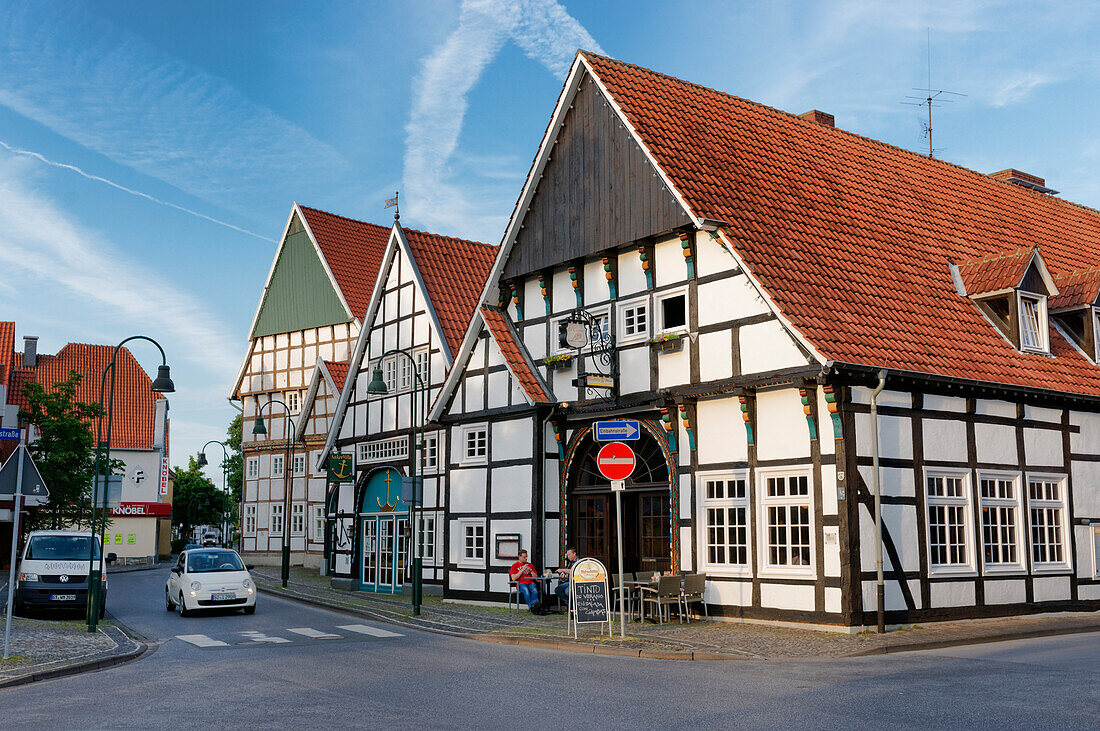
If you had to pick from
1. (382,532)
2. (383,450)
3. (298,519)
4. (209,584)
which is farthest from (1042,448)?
(298,519)

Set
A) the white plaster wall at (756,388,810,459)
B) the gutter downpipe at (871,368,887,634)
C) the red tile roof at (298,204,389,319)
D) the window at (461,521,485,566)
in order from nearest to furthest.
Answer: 1. the gutter downpipe at (871,368,887,634)
2. the white plaster wall at (756,388,810,459)
3. the window at (461,521,485,566)
4. the red tile roof at (298,204,389,319)

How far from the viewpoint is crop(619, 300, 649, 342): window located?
22406 millimetres

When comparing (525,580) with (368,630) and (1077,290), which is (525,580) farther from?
(1077,290)

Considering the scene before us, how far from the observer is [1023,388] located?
2034 cm

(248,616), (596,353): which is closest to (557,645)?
(596,353)

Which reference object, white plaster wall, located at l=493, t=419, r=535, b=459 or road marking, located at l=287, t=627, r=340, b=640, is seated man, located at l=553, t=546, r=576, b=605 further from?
road marking, located at l=287, t=627, r=340, b=640

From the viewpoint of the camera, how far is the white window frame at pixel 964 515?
1883 centimetres

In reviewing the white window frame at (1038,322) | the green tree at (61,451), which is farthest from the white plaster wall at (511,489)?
the green tree at (61,451)

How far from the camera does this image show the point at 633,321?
22844 millimetres

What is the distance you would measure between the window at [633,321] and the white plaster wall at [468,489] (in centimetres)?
604

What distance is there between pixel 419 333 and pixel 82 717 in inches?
886

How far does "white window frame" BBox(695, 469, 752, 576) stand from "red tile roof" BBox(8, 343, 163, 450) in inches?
1941

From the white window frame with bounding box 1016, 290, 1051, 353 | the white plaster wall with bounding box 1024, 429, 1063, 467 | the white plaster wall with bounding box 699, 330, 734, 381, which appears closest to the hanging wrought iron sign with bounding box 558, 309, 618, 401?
the white plaster wall with bounding box 699, 330, 734, 381

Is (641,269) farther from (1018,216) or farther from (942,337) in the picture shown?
(1018,216)
